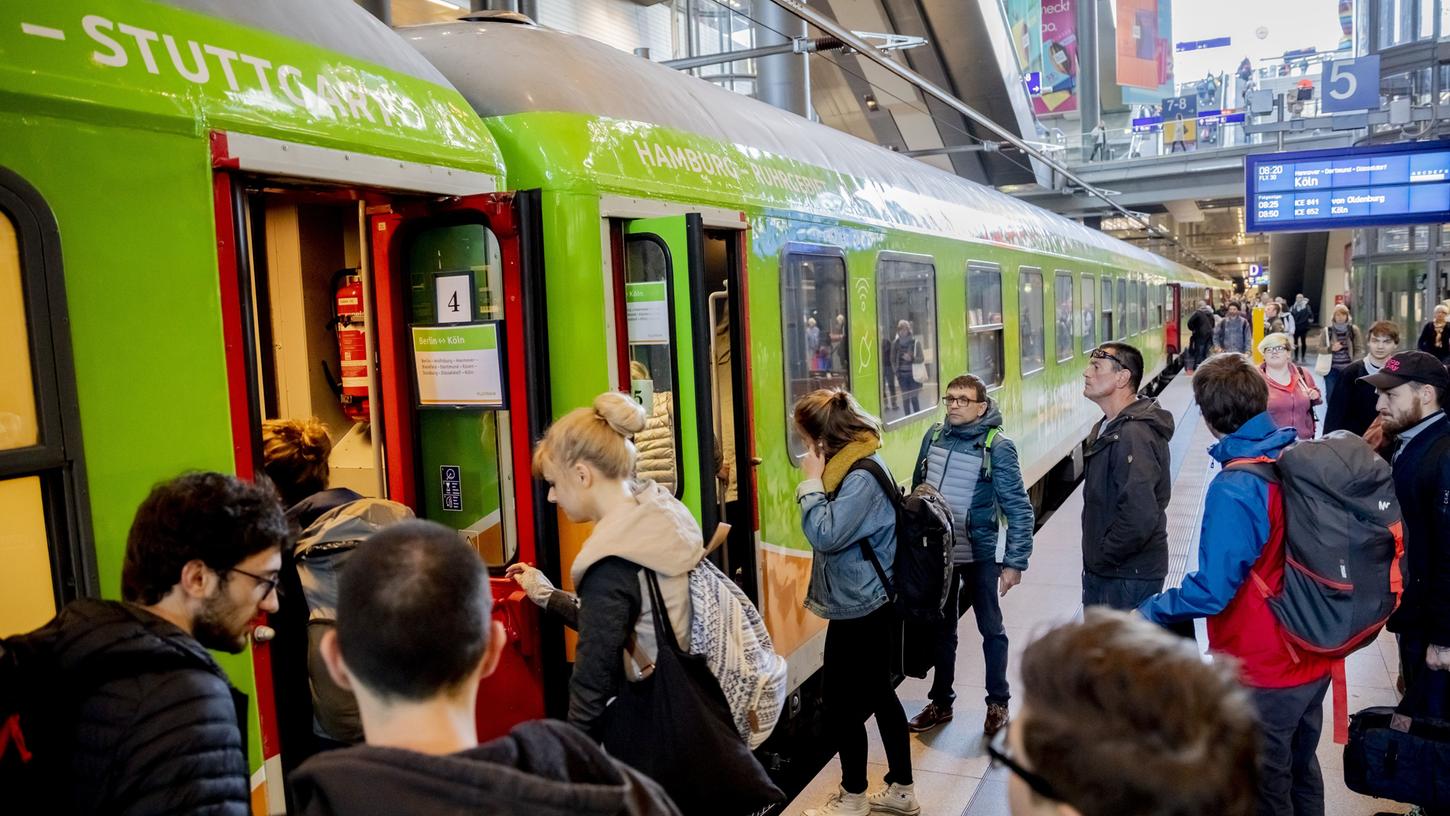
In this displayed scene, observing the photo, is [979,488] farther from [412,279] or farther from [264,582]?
[264,582]

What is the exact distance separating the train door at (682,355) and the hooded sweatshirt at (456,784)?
2.31 meters

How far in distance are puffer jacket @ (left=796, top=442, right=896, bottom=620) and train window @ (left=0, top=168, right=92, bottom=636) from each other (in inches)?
90.2

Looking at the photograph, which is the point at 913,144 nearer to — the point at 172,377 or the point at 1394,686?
the point at 1394,686

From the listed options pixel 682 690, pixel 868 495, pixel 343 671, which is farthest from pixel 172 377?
pixel 868 495

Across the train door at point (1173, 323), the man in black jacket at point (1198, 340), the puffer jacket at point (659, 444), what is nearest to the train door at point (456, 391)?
the puffer jacket at point (659, 444)

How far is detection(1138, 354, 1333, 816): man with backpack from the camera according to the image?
3.34 m

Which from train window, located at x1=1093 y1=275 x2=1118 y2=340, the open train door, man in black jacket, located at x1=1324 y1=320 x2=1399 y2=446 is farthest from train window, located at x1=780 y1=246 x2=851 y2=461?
train window, located at x1=1093 y1=275 x2=1118 y2=340

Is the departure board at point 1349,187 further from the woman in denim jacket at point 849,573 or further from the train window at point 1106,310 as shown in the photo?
the woman in denim jacket at point 849,573

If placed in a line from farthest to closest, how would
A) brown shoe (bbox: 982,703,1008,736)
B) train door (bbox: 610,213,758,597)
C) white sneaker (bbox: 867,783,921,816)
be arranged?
brown shoe (bbox: 982,703,1008,736), white sneaker (bbox: 867,783,921,816), train door (bbox: 610,213,758,597)

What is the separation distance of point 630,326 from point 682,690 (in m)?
1.71

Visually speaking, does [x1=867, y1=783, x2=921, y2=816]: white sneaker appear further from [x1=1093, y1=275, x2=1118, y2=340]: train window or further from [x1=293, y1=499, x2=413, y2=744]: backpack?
[x1=1093, y1=275, x2=1118, y2=340]: train window

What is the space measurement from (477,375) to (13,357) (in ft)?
5.23

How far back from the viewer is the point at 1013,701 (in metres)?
5.43

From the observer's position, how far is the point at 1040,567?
7.64 metres
